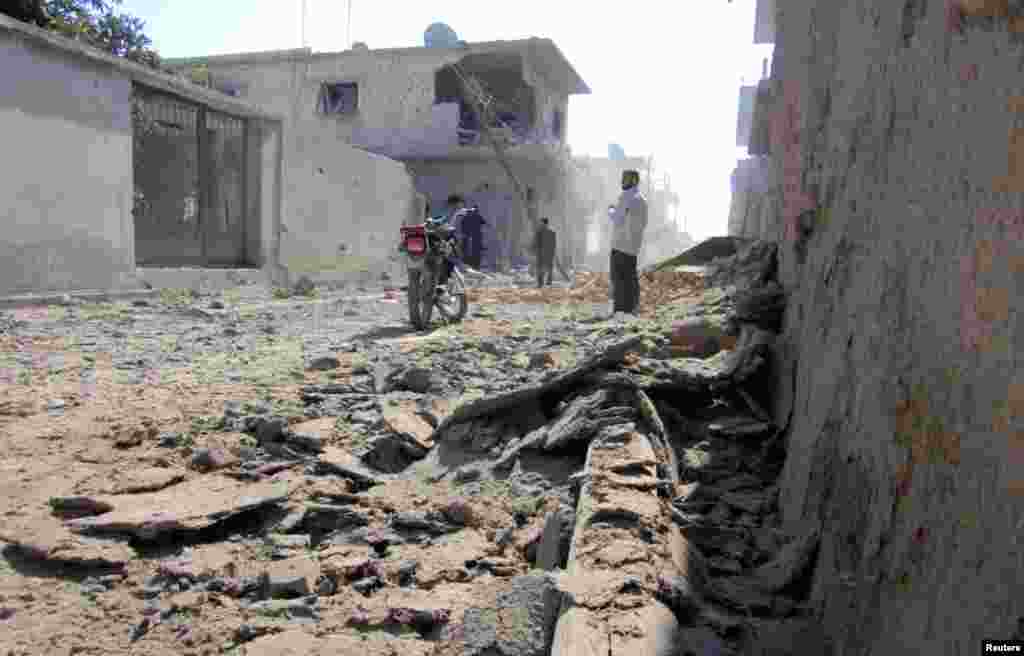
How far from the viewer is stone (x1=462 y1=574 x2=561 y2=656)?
5.26ft

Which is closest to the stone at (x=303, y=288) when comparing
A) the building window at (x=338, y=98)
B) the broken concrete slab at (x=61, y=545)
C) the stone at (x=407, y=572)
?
the broken concrete slab at (x=61, y=545)

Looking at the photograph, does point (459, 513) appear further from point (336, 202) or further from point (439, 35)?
point (439, 35)

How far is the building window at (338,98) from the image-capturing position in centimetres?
2272

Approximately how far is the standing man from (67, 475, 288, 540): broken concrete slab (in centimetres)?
487

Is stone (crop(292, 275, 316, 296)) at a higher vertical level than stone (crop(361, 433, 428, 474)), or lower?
higher

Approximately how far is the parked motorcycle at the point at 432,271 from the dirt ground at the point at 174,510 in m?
1.97

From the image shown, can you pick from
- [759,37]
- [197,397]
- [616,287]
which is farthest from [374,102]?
[197,397]

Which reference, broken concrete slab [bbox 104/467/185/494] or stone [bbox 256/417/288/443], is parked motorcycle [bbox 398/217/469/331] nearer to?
stone [bbox 256/417/288/443]

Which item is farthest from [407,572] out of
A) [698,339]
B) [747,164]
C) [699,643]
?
[747,164]

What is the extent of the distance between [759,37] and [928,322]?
71.5 ft

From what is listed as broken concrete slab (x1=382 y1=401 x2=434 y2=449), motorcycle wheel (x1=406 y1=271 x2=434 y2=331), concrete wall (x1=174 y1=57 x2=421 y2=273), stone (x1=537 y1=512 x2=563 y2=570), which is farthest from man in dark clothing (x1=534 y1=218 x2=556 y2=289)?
stone (x1=537 y1=512 x2=563 y2=570)

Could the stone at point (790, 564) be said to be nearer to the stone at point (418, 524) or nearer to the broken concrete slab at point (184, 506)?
the stone at point (418, 524)

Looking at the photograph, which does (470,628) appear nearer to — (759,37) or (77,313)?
(77,313)

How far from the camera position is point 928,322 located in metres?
1.33
